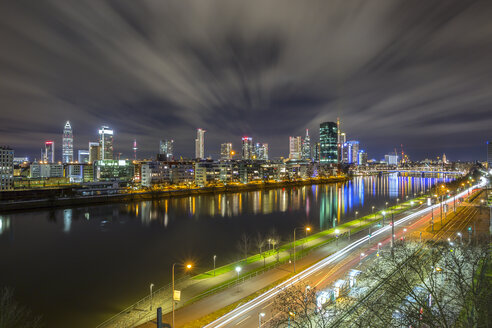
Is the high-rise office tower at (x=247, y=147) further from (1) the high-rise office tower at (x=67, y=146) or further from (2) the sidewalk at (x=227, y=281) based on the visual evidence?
(2) the sidewalk at (x=227, y=281)

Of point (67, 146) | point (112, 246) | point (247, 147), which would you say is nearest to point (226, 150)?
point (247, 147)

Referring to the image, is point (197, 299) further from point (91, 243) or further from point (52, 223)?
point (52, 223)

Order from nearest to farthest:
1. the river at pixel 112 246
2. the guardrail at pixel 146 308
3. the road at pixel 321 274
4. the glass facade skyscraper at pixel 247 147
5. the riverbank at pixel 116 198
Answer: the road at pixel 321 274
the guardrail at pixel 146 308
the river at pixel 112 246
the riverbank at pixel 116 198
the glass facade skyscraper at pixel 247 147

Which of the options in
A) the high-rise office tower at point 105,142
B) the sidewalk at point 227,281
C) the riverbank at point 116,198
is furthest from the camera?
the high-rise office tower at point 105,142

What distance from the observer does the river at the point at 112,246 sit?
12.1 meters

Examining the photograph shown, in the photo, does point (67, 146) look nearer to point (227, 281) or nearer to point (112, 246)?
point (112, 246)

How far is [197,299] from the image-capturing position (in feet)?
32.4

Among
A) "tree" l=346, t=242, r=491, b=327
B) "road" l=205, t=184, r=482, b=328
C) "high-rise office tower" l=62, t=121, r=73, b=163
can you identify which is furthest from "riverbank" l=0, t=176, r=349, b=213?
"high-rise office tower" l=62, t=121, r=73, b=163

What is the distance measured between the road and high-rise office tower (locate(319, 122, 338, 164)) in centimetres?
13616

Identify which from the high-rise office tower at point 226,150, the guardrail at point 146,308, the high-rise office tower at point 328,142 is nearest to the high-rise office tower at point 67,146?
the high-rise office tower at point 226,150

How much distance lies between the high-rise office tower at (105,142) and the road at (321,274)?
113 metres

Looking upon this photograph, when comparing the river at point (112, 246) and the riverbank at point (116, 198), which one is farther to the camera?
the riverbank at point (116, 198)

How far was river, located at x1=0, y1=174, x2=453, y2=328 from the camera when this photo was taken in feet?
39.8

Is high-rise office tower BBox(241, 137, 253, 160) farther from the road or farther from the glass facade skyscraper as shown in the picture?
the road
